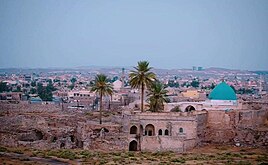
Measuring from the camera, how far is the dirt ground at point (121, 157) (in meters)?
37.4

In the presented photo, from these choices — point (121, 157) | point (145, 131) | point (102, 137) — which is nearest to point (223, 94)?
point (145, 131)

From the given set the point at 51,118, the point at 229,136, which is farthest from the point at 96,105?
the point at 229,136

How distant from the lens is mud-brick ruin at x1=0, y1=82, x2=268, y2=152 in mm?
45625

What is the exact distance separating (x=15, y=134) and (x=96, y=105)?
183 ft

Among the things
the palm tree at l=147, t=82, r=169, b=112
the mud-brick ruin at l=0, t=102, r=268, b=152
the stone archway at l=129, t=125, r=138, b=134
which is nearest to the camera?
the mud-brick ruin at l=0, t=102, r=268, b=152

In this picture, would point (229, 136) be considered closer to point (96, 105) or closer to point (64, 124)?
point (64, 124)

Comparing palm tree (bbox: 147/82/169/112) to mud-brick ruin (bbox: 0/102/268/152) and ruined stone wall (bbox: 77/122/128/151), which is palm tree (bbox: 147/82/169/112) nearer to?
mud-brick ruin (bbox: 0/102/268/152)

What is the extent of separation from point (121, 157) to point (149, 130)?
9.54 m

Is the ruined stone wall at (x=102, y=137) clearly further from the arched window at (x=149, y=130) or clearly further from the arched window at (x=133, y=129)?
the arched window at (x=149, y=130)

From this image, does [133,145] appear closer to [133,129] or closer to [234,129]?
[133,129]

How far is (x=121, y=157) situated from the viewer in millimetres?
40250

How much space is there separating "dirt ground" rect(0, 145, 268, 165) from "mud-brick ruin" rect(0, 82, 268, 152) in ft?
6.96

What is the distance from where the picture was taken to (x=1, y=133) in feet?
147

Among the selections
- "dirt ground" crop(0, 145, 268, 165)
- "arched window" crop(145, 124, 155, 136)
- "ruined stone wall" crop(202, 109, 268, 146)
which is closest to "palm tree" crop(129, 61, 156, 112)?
"arched window" crop(145, 124, 155, 136)
